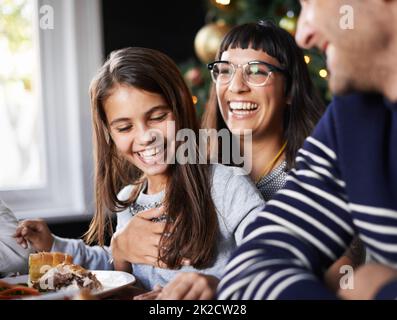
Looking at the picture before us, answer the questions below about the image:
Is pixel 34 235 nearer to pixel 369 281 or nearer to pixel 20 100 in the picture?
pixel 369 281

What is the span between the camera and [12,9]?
8.42ft

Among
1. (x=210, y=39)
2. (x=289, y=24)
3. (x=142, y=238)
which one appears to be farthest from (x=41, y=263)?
(x=289, y=24)

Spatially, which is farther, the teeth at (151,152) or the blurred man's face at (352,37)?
the teeth at (151,152)

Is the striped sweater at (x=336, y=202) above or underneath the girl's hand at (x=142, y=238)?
above

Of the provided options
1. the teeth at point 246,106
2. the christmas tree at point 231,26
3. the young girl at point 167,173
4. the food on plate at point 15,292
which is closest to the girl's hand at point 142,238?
the young girl at point 167,173

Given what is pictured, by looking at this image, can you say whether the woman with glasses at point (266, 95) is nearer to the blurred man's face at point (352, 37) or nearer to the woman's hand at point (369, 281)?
the blurred man's face at point (352, 37)

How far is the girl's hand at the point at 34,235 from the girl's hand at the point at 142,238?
18cm

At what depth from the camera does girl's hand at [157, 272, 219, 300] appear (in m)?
0.83

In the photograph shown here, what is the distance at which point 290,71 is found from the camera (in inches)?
60.2

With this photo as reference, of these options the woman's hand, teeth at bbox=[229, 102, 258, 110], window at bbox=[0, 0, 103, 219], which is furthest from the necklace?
window at bbox=[0, 0, 103, 219]

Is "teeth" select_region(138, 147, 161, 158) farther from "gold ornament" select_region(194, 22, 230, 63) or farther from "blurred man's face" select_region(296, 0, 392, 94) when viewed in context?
"gold ornament" select_region(194, 22, 230, 63)

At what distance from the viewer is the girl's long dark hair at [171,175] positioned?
1.18m

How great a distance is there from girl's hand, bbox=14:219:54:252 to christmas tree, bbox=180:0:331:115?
1.30m

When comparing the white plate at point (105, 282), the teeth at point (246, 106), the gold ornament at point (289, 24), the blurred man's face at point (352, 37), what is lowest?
the white plate at point (105, 282)
